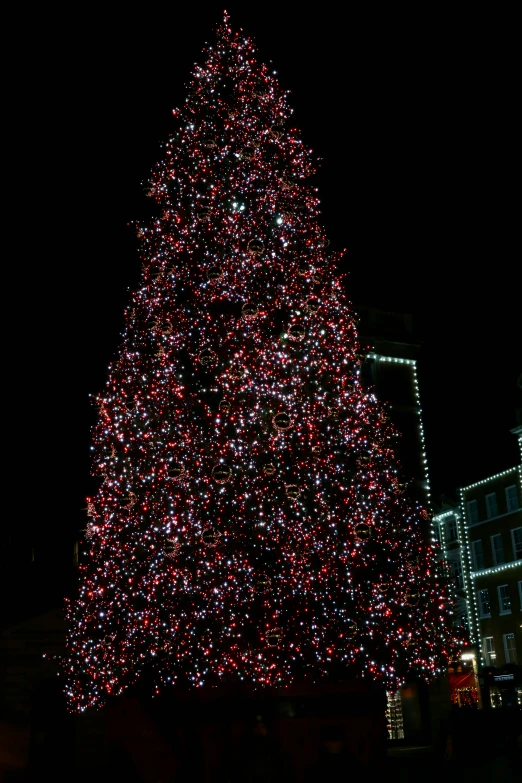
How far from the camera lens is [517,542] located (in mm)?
43031

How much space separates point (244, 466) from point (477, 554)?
35.4 m

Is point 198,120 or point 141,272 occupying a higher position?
point 198,120

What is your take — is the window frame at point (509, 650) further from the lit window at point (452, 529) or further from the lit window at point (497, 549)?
the lit window at point (452, 529)

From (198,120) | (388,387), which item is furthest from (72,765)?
(388,387)

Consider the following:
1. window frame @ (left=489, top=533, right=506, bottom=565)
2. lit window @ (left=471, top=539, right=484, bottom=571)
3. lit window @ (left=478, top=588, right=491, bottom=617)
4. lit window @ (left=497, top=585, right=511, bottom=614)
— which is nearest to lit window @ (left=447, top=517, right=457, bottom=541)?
lit window @ (left=471, top=539, right=484, bottom=571)

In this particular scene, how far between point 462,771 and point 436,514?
33.0 meters

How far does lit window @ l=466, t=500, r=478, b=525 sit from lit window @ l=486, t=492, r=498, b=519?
1245mm

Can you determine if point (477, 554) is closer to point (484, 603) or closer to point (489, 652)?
point (484, 603)

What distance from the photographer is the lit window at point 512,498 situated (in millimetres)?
43281

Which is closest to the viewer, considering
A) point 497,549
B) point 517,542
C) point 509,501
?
point 517,542

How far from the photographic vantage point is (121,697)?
16.4 m

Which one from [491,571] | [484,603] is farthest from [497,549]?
[484,603]

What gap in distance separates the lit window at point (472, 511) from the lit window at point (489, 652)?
6725 mm

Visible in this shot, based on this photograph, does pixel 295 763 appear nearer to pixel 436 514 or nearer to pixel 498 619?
pixel 498 619
